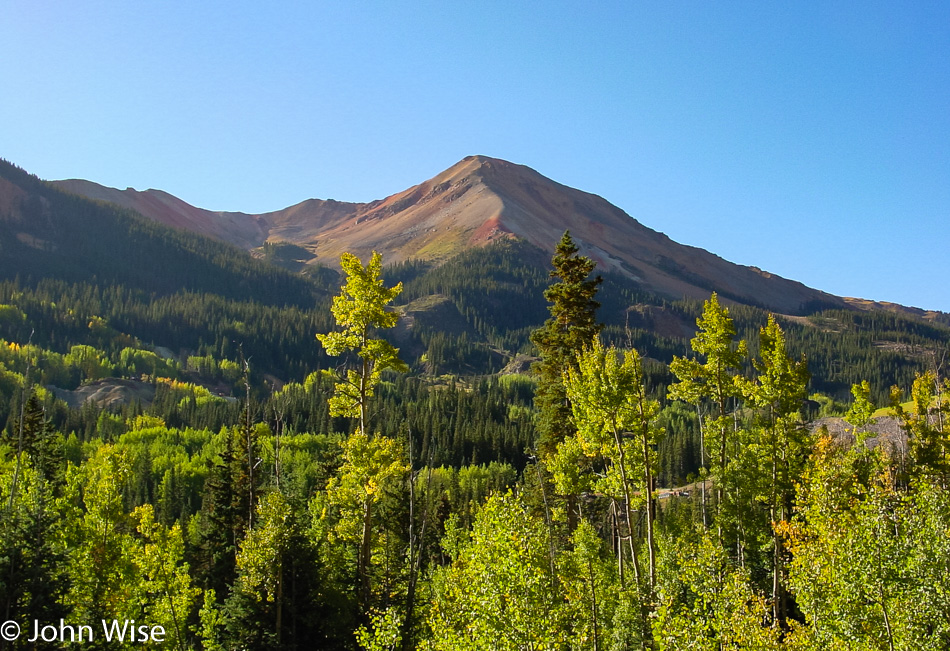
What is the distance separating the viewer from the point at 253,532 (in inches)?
944

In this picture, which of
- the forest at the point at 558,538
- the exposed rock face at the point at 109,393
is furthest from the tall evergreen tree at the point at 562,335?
the exposed rock face at the point at 109,393

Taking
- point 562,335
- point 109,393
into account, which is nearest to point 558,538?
point 562,335

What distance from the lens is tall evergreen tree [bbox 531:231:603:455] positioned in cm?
2775

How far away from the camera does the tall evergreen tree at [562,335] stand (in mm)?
27750

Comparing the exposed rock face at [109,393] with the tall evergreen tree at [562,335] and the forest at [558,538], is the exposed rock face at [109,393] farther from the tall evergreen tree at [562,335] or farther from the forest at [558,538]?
the tall evergreen tree at [562,335]

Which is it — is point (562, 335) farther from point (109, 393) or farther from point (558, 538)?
point (109, 393)

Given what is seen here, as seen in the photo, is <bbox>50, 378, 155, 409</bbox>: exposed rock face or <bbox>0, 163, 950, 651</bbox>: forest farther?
<bbox>50, 378, 155, 409</bbox>: exposed rock face

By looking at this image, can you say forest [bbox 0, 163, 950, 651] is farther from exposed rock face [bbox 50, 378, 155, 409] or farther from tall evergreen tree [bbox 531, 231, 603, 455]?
exposed rock face [bbox 50, 378, 155, 409]

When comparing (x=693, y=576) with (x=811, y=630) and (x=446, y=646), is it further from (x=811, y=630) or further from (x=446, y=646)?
(x=446, y=646)

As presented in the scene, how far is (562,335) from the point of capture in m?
28.1

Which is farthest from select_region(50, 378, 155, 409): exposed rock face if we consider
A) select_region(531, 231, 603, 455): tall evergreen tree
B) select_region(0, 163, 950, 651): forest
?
select_region(531, 231, 603, 455): tall evergreen tree

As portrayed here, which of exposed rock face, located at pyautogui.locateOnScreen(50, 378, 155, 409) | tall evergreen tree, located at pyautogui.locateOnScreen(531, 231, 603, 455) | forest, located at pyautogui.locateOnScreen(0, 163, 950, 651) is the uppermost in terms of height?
tall evergreen tree, located at pyautogui.locateOnScreen(531, 231, 603, 455)

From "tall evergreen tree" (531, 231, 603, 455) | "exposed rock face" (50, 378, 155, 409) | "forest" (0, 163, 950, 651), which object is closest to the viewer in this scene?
"forest" (0, 163, 950, 651)

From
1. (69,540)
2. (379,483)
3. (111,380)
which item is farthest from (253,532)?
(111,380)
